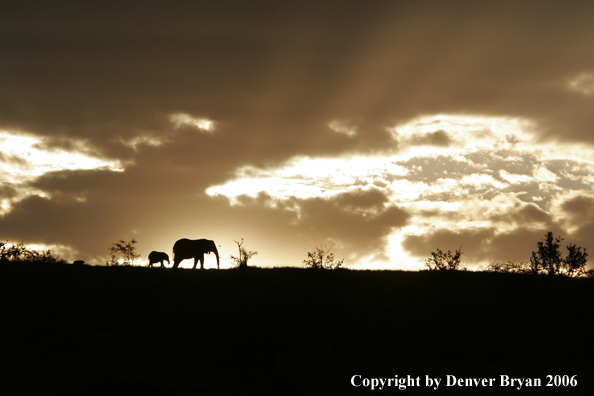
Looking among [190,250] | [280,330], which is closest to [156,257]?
[190,250]

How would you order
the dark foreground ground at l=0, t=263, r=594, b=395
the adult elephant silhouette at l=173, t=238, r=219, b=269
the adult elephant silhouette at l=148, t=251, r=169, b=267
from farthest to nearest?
the adult elephant silhouette at l=148, t=251, r=169, b=267 < the adult elephant silhouette at l=173, t=238, r=219, b=269 < the dark foreground ground at l=0, t=263, r=594, b=395

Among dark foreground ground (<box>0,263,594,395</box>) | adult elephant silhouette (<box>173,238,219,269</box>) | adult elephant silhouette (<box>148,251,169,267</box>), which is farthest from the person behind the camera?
adult elephant silhouette (<box>148,251,169,267</box>)

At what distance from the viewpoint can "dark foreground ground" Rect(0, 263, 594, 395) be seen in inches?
709

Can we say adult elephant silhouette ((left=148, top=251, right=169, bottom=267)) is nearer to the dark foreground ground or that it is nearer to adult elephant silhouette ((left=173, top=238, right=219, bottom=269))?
adult elephant silhouette ((left=173, top=238, right=219, bottom=269))

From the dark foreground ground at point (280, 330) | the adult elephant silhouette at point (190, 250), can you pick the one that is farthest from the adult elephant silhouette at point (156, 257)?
the dark foreground ground at point (280, 330)

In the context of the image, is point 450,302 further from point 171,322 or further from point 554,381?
point 171,322

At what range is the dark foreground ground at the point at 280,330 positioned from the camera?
18.0 metres

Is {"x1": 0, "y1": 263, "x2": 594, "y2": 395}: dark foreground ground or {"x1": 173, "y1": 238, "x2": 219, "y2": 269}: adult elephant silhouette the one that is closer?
{"x1": 0, "y1": 263, "x2": 594, "y2": 395}: dark foreground ground

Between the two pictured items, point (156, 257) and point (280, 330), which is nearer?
point (280, 330)

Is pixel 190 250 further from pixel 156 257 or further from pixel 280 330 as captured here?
pixel 280 330

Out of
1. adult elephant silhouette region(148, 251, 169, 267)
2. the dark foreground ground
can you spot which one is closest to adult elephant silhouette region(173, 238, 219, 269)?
adult elephant silhouette region(148, 251, 169, 267)

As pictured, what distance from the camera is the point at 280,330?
23125 mm

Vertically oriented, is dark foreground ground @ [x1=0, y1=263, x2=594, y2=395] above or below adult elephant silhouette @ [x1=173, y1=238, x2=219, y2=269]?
below

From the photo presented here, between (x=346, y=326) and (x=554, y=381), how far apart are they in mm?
9120
